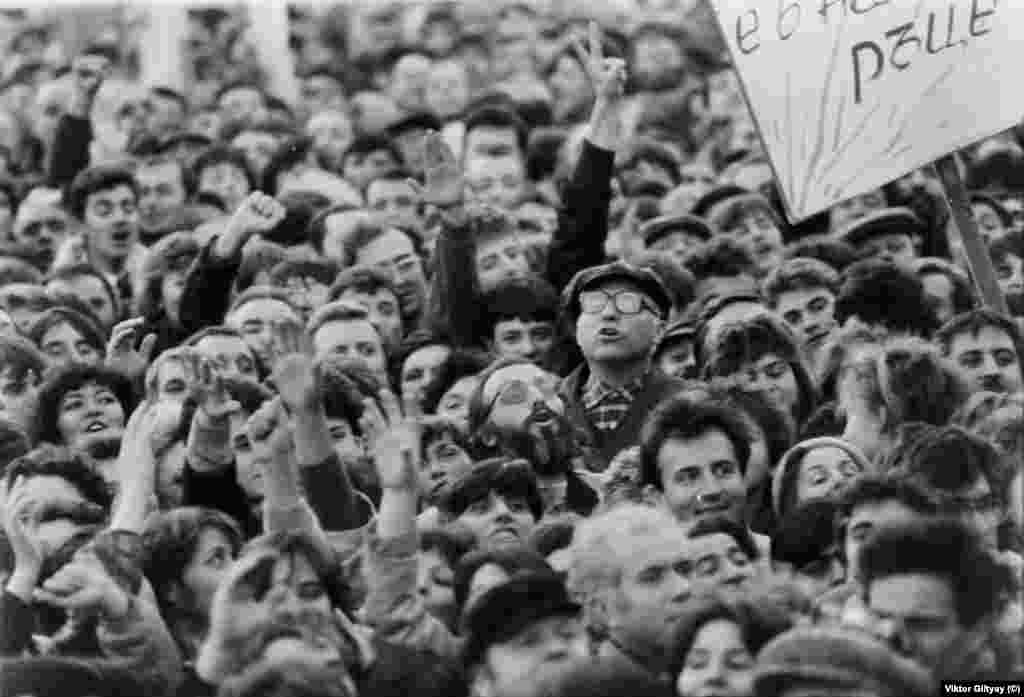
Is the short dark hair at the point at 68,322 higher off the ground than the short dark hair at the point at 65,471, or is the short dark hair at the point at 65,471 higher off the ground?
the short dark hair at the point at 68,322

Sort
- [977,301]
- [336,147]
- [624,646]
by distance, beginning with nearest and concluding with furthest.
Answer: [624,646], [977,301], [336,147]

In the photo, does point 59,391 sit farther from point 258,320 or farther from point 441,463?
point 441,463

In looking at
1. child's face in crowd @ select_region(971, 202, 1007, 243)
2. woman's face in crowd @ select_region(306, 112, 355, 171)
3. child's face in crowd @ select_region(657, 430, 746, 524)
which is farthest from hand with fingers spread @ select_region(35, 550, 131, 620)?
woman's face in crowd @ select_region(306, 112, 355, 171)

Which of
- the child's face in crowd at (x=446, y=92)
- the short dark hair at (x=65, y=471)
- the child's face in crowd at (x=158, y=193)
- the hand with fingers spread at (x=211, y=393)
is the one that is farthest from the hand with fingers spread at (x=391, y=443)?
the child's face in crowd at (x=446, y=92)

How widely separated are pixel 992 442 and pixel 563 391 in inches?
77.3

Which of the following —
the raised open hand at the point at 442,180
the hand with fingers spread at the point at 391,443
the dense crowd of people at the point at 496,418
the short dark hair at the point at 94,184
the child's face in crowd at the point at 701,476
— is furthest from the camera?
the short dark hair at the point at 94,184

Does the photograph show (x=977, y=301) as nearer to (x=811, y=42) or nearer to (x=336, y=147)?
(x=811, y=42)

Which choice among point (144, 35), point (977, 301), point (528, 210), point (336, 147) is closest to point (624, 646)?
point (977, 301)

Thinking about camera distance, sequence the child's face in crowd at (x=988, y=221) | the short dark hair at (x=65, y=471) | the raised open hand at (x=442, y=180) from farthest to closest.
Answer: the child's face in crowd at (x=988, y=221) < the raised open hand at (x=442, y=180) < the short dark hair at (x=65, y=471)

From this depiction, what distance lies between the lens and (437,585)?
30.2 ft

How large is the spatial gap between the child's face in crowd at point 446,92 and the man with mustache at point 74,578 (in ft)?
19.7

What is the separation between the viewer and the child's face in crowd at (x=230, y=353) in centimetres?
1086

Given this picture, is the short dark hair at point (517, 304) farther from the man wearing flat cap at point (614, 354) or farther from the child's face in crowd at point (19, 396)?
the child's face in crowd at point (19, 396)

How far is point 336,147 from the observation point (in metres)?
15.2
